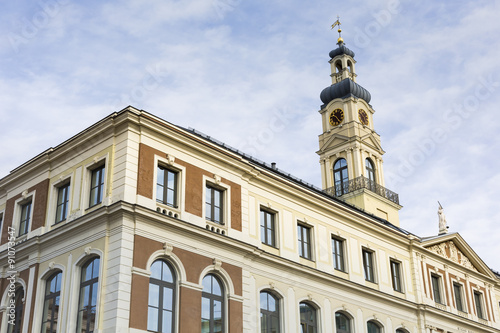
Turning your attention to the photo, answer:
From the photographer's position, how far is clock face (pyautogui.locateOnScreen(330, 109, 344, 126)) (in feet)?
207

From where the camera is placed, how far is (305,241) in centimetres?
3931

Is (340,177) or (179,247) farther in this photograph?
(340,177)

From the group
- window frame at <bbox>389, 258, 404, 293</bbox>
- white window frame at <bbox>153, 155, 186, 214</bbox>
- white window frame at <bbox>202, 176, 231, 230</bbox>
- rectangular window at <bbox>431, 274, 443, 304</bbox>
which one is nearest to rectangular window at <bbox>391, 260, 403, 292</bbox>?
window frame at <bbox>389, 258, 404, 293</bbox>

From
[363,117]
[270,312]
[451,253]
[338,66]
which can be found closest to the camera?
[270,312]

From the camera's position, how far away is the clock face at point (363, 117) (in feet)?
206

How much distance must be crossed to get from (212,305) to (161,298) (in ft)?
10.0

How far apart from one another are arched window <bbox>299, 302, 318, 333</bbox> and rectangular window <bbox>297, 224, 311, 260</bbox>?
2.82 meters

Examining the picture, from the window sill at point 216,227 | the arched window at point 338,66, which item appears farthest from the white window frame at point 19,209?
the arched window at point 338,66

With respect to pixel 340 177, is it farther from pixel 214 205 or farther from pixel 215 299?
pixel 215 299

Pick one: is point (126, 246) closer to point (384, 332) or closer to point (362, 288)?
point (362, 288)

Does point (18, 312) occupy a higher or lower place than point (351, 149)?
lower

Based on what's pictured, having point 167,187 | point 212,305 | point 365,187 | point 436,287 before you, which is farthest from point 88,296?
point 365,187

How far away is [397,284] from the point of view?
44812 millimetres

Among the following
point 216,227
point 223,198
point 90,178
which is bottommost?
point 216,227
